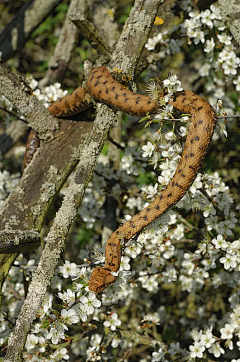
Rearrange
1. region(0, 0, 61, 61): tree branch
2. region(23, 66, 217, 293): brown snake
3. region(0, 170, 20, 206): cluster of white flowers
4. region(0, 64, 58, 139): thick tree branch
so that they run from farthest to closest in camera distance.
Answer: region(0, 0, 61, 61): tree branch < region(0, 170, 20, 206): cluster of white flowers < region(0, 64, 58, 139): thick tree branch < region(23, 66, 217, 293): brown snake

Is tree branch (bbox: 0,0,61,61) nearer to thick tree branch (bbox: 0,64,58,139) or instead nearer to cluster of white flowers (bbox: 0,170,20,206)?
cluster of white flowers (bbox: 0,170,20,206)

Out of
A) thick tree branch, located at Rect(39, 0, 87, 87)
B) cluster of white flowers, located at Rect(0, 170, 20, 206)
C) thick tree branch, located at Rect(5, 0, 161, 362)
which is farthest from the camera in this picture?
thick tree branch, located at Rect(39, 0, 87, 87)

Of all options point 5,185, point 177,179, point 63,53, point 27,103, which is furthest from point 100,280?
point 63,53

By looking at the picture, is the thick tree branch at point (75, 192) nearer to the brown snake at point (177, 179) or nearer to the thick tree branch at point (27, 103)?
the brown snake at point (177, 179)

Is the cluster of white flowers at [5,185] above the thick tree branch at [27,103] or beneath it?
beneath

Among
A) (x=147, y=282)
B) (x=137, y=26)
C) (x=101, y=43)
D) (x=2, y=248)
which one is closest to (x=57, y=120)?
(x=101, y=43)

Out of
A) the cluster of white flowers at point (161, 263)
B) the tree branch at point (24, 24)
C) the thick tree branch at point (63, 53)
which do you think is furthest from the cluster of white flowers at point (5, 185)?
the tree branch at point (24, 24)

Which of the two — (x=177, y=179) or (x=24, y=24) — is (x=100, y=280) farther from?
(x=24, y=24)

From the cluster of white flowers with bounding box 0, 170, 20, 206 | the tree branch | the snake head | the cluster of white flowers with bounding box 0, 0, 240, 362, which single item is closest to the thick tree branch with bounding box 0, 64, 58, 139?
the cluster of white flowers with bounding box 0, 0, 240, 362

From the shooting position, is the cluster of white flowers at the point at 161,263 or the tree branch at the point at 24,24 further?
the tree branch at the point at 24,24
